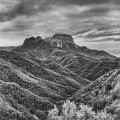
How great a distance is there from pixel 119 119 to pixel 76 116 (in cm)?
3490

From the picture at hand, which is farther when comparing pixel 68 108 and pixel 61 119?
pixel 68 108

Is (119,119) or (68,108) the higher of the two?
(68,108)

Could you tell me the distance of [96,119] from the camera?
127 meters

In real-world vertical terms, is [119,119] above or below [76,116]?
below

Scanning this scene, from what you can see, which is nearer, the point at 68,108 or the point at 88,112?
the point at 88,112

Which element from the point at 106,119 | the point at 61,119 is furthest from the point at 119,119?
the point at 61,119

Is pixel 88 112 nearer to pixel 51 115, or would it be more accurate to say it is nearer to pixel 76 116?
pixel 76 116

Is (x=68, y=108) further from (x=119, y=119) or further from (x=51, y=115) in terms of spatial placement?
(x=119, y=119)

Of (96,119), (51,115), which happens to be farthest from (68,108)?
(96,119)

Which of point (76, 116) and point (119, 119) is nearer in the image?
point (76, 116)

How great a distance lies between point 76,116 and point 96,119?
39.1ft

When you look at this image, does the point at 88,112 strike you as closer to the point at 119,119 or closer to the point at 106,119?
the point at 106,119

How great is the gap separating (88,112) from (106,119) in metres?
10.9

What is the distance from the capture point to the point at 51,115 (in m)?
149
